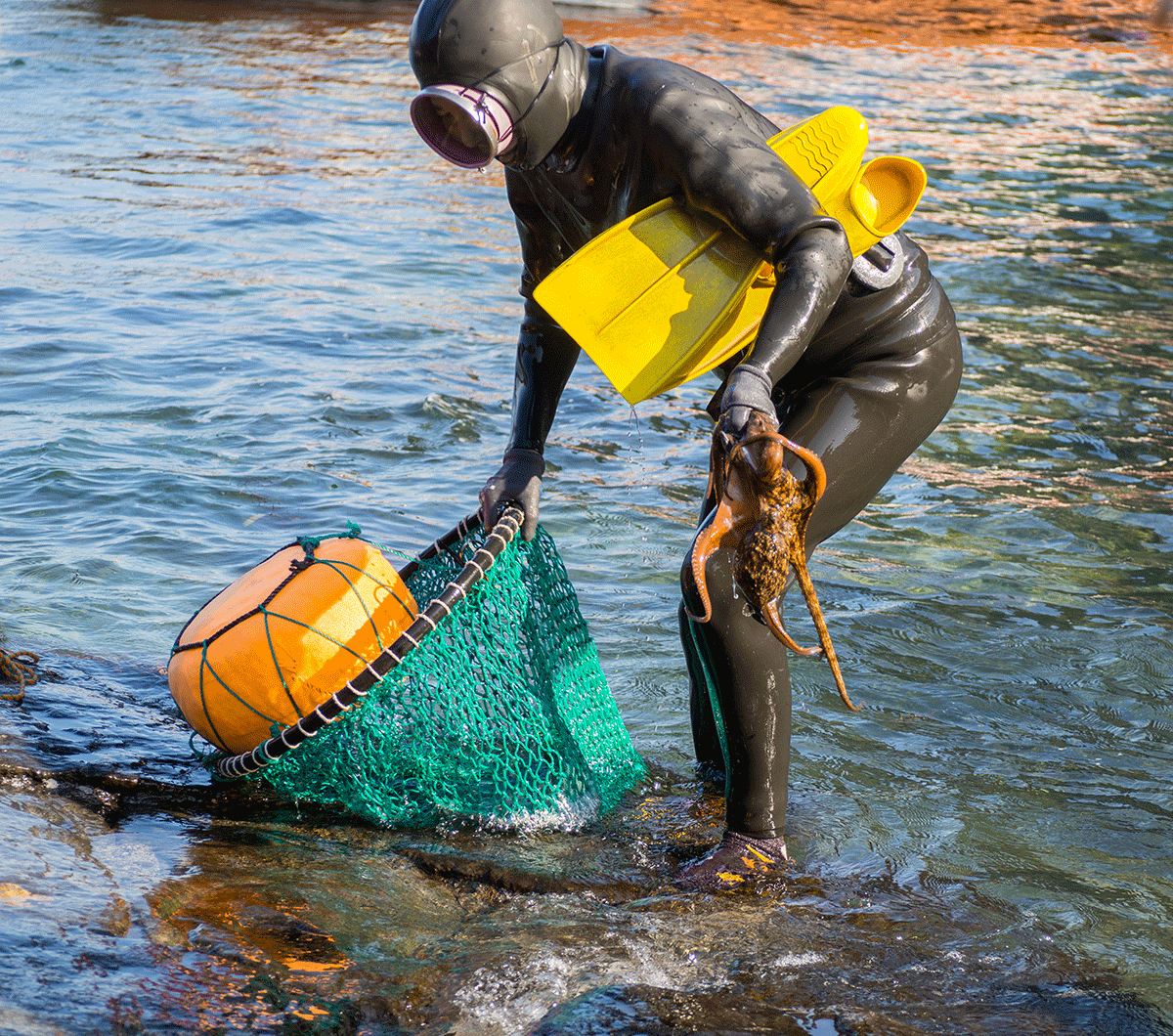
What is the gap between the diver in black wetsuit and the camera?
2.65 m

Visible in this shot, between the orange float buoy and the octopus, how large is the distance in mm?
927

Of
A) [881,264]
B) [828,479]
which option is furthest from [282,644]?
[881,264]

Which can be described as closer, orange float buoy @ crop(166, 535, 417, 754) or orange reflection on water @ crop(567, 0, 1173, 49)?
orange float buoy @ crop(166, 535, 417, 754)

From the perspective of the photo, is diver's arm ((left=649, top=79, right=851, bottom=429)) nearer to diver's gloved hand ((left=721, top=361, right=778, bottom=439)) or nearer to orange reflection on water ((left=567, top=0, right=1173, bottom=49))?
diver's gloved hand ((left=721, top=361, right=778, bottom=439))

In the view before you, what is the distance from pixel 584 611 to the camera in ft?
15.7

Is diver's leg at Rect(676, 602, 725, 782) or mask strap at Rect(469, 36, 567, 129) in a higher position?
mask strap at Rect(469, 36, 567, 129)

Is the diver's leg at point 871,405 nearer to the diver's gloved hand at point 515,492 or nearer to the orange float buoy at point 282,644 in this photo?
the diver's gloved hand at point 515,492

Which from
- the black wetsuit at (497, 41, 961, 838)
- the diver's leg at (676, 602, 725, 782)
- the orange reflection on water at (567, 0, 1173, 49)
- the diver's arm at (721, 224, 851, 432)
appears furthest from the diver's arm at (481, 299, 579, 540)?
the orange reflection on water at (567, 0, 1173, 49)

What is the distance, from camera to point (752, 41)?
22297 mm

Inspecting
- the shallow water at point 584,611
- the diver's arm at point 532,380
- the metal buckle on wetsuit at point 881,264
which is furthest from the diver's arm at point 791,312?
the shallow water at point 584,611

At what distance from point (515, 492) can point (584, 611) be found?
1.46 m

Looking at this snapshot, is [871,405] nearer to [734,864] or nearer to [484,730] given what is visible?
[734,864]

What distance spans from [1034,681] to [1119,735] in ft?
1.26

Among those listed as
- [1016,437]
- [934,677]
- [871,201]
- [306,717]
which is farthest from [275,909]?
[1016,437]
